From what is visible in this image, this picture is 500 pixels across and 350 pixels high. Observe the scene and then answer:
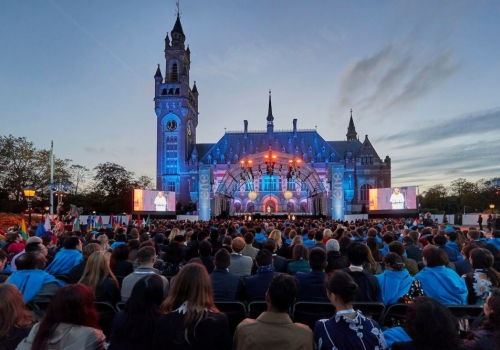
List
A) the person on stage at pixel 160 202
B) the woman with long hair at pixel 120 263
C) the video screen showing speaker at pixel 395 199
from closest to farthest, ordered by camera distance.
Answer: the woman with long hair at pixel 120 263
the video screen showing speaker at pixel 395 199
the person on stage at pixel 160 202

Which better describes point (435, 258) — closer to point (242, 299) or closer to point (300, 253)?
point (300, 253)

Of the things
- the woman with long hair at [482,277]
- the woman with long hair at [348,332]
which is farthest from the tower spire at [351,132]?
the woman with long hair at [348,332]

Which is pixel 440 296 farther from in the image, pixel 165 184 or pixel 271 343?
pixel 165 184

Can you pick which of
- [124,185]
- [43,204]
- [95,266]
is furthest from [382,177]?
[95,266]

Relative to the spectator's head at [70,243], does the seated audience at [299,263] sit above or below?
below

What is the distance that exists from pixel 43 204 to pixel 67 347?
55788mm

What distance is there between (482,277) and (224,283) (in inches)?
135

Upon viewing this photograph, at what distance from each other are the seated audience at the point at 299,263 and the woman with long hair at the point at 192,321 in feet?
11.2

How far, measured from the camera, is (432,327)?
252 centimetres

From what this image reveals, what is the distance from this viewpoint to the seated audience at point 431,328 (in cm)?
251

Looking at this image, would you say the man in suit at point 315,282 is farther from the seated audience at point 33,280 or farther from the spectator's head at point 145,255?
the seated audience at point 33,280

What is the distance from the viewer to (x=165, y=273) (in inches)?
246

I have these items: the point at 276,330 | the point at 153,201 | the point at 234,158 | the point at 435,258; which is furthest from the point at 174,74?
the point at 276,330

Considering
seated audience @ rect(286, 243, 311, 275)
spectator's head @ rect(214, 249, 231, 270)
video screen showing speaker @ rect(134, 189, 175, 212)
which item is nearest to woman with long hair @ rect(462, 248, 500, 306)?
seated audience @ rect(286, 243, 311, 275)
